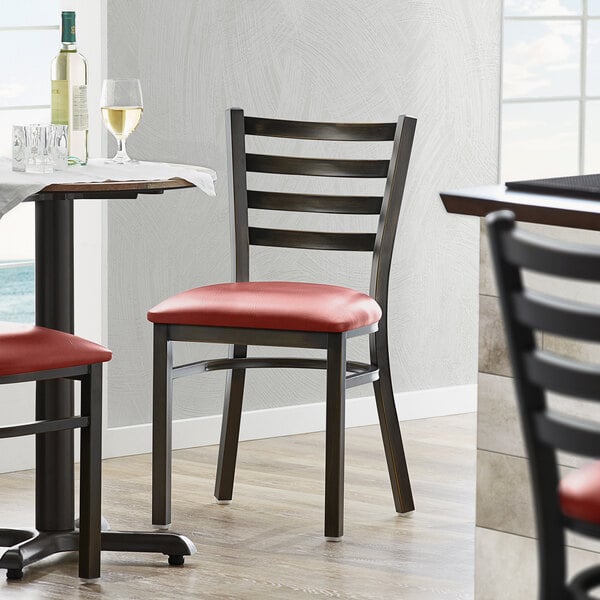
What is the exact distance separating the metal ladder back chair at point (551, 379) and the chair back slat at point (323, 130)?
1.86 metres

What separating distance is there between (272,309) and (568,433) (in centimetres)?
164

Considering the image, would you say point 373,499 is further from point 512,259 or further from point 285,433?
point 512,259

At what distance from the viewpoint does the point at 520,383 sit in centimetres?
132

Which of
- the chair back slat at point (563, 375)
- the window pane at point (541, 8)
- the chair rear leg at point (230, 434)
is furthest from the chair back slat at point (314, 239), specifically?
the chair back slat at point (563, 375)

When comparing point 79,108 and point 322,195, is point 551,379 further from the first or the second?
point 322,195

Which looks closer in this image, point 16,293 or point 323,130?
point 323,130

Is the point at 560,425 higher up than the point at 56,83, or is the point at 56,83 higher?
the point at 56,83

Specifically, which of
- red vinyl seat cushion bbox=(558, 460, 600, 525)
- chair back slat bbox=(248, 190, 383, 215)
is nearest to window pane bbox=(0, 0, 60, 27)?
chair back slat bbox=(248, 190, 383, 215)

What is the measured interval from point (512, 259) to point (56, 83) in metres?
1.64

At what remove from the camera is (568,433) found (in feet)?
4.24

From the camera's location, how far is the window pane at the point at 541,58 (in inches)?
176

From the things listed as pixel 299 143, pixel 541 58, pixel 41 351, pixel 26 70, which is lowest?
pixel 41 351

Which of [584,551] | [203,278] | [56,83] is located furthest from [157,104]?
[584,551]

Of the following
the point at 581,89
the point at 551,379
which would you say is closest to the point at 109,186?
the point at 551,379
